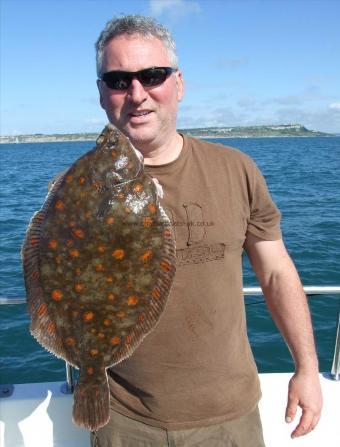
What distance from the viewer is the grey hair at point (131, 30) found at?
8.29 ft

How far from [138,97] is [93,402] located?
4.92 ft

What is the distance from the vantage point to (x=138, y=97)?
7.96 ft

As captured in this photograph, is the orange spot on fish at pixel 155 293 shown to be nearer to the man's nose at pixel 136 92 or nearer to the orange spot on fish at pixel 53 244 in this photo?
the orange spot on fish at pixel 53 244

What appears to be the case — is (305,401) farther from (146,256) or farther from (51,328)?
(51,328)

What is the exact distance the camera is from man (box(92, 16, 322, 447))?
2.51 m

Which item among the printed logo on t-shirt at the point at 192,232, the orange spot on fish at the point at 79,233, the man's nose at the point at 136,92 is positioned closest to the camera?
the orange spot on fish at the point at 79,233

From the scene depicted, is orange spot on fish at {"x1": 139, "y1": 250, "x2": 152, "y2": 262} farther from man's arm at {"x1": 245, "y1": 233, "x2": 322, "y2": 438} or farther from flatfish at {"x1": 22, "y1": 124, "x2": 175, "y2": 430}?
man's arm at {"x1": 245, "y1": 233, "x2": 322, "y2": 438}

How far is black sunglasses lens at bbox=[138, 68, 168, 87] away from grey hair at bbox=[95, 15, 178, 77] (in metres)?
0.17

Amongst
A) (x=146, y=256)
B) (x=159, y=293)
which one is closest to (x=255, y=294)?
(x=159, y=293)

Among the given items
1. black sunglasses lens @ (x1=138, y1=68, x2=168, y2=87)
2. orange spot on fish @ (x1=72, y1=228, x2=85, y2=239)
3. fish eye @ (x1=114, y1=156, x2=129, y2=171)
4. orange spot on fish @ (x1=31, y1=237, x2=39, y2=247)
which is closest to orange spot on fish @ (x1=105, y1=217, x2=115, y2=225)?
orange spot on fish @ (x1=72, y1=228, x2=85, y2=239)

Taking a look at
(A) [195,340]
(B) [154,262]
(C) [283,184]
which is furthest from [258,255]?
(C) [283,184]

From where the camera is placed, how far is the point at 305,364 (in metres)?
2.88

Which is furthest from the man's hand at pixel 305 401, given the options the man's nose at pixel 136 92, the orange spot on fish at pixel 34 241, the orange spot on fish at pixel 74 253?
the man's nose at pixel 136 92

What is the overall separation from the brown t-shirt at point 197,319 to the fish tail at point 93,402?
36cm
